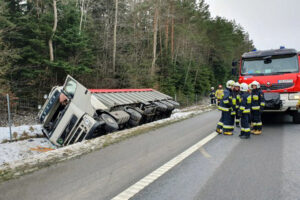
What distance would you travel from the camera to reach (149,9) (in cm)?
2456

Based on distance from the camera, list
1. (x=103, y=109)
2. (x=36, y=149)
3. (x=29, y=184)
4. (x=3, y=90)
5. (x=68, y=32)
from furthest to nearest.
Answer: (x=68, y=32), (x=3, y=90), (x=103, y=109), (x=36, y=149), (x=29, y=184)

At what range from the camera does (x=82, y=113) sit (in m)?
7.59

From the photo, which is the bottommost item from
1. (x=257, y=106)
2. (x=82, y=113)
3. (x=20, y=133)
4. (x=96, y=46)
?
(x=20, y=133)

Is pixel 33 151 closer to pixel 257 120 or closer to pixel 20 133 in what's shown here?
pixel 20 133

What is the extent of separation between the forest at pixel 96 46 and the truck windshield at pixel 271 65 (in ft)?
37.4

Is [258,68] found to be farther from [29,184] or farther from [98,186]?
[29,184]

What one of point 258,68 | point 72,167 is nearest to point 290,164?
point 72,167

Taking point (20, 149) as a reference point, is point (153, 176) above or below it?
above

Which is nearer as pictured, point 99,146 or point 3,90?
point 99,146

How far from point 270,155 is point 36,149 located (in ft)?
→ 22.4

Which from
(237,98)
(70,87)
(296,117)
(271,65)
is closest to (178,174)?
(237,98)

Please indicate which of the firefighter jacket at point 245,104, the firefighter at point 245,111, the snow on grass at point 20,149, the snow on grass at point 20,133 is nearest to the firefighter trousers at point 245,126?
the firefighter at point 245,111

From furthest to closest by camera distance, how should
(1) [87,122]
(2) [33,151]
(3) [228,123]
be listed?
(2) [33,151]
(1) [87,122]
(3) [228,123]

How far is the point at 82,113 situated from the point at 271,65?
6.68 metres
